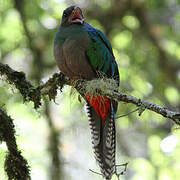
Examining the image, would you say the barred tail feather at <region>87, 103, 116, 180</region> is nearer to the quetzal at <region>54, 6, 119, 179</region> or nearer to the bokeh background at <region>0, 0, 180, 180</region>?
the quetzal at <region>54, 6, 119, 179</region>

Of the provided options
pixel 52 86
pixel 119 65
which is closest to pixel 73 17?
pixel 52 86

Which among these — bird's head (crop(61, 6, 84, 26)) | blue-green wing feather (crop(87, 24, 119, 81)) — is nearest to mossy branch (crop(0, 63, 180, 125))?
blue-green wing feather (crop(87, 24, 119, 81))

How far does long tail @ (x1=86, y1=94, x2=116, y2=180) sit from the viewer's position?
420cm

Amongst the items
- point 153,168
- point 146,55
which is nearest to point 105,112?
point 153,168

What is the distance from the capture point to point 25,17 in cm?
593

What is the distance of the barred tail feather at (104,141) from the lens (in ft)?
13.7

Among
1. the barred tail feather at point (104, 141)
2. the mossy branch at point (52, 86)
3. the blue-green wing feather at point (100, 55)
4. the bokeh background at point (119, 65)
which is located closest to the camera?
the mossy branch at point (52, 86)

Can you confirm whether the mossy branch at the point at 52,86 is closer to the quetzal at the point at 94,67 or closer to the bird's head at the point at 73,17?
the quetzal at the point at 94,67

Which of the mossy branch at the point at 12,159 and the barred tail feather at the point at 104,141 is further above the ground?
the barred tail feather at the point at 104,141

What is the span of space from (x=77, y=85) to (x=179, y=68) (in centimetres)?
366

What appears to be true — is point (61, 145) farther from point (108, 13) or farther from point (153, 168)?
point (108, 13)

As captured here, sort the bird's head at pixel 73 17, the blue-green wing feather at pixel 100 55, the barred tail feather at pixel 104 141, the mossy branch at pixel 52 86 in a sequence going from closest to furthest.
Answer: the mossy branch at pixel 52 86 → the barred tail feather at pixel 104 141 → the blue-green wing feather at pixel 100 55 → the bird's head at pixel 73 17

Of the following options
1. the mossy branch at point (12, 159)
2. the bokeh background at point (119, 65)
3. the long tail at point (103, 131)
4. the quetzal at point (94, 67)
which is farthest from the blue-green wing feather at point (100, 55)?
the mossy branch at point (12, 159)

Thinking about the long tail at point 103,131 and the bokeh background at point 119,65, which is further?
the bokeh background at point 119,65
